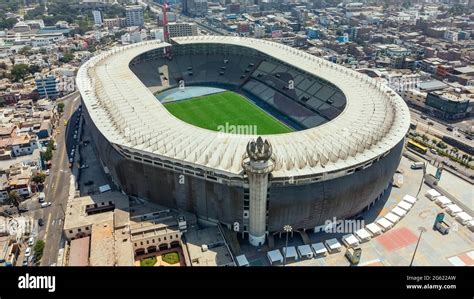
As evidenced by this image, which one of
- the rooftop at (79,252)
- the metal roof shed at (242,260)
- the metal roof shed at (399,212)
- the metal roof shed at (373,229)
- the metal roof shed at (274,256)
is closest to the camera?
the rooftop at (79,252)

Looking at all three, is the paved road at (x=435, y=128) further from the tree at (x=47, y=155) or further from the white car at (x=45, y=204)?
the tree at (x=47, y=155)

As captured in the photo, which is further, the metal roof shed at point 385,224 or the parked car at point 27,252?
the metal roof shed at point 385,224

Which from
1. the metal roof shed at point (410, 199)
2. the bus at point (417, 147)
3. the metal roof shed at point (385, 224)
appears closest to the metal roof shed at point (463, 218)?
the metal roof shed at point (410, 199)

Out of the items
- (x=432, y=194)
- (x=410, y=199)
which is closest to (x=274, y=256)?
(x=410, y=199)

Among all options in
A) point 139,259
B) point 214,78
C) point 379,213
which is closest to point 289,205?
point 379,213

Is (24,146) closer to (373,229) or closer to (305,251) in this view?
(305,251)

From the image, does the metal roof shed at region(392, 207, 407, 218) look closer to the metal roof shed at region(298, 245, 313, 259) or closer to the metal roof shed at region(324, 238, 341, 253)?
the metal roof shed at region(324, 238, 341, 253)
